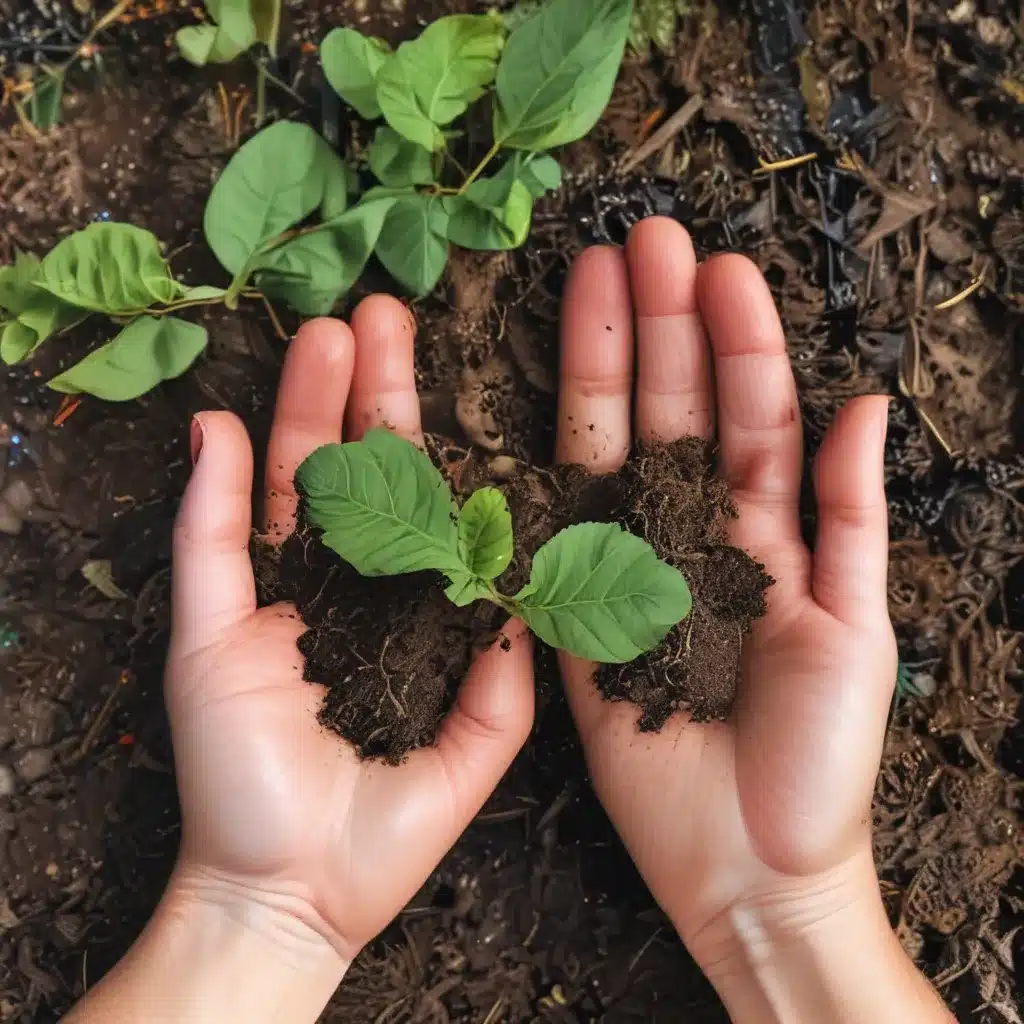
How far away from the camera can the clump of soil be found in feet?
5.57

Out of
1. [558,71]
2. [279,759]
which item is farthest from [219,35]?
[279,759]

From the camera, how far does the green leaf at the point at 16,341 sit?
1.86 meters

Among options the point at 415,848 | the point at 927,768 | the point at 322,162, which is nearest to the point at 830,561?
the point at 927,768

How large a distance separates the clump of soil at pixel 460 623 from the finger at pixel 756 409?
0.23 feet

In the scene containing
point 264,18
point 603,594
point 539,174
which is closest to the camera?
point 603,594

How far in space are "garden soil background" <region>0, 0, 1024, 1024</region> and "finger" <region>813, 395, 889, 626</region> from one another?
0.84 feet

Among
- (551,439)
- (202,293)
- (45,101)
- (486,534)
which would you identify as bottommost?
(551,439)

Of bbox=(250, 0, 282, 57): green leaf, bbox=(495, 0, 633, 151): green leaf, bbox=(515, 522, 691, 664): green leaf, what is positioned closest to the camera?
bbox=(515, 522, 691, 664): green leaf

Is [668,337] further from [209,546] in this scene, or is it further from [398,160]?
[209,546]

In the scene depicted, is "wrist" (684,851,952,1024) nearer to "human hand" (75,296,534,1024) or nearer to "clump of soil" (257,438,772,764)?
"clump of soil" (257,438,772,764)

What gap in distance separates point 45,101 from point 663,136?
125 centimetres

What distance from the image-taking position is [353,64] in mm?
1861

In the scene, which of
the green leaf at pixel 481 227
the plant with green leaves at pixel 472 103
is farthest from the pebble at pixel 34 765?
the green leaf at pixel 481 227

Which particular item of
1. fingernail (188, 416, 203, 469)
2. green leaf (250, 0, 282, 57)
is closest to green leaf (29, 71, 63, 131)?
green leaf (250, 0, 282, 57)
